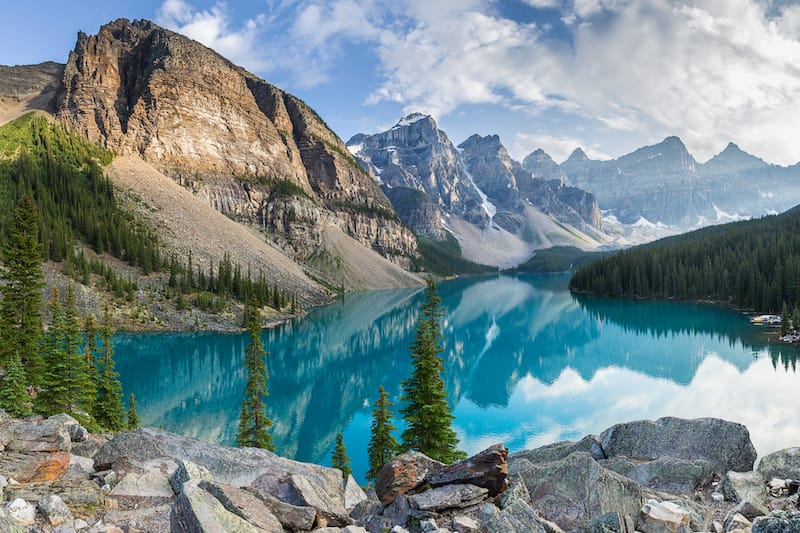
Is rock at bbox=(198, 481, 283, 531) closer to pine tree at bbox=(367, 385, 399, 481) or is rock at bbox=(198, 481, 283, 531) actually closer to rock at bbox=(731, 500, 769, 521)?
rock at bbox=(731, 500, 769, 521)

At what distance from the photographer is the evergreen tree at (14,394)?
1800cm

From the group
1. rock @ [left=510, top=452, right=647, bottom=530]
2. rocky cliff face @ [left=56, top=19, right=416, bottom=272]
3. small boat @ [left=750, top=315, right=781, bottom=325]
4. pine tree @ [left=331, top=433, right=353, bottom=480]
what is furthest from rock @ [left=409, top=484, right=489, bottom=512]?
rocky cliff face @ [left=56, top=19, right=416, bottom=272]

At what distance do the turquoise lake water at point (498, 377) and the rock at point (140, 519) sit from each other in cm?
2043

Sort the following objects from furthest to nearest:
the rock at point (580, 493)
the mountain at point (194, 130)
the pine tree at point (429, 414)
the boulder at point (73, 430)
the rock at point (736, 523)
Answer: the mountain at point (194, 130) < the pine tree at point (429, 414) < the boulder at point (73, 430) < the rock at point (580, 493) < the rock at point (736, 523)

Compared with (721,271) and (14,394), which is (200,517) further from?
(721,271)

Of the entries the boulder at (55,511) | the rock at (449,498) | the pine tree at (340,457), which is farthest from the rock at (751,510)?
the pine tree at (340,457)

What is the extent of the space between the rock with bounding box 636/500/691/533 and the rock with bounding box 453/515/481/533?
2.73 m

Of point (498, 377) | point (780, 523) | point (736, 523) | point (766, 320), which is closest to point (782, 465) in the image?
point (736, 523)

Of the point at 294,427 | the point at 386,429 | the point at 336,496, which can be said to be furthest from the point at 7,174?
the point at 336,496

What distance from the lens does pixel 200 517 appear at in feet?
19.7

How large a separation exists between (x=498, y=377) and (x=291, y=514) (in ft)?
157

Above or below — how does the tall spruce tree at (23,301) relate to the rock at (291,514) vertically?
above

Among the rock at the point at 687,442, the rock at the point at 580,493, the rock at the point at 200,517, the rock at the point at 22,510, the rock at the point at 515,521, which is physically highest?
the rock at the point at 200,517

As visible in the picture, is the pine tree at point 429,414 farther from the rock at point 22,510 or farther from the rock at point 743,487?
the rock at point 22,510
